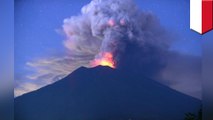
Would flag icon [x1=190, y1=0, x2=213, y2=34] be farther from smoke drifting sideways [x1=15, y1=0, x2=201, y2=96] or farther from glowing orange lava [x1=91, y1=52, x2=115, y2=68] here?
glowing orange lava [x1=91, y1=52, x2=115, y2=68]

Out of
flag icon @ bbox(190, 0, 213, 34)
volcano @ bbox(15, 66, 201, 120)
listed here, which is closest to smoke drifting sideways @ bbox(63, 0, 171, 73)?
volcano @ bbox(15, 66, 201, 120)

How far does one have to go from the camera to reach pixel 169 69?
6.85 metres

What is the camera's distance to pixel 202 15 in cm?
599

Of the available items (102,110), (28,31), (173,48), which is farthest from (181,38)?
(28,31)

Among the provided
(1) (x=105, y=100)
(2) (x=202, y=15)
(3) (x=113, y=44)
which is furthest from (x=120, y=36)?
(2) (x=202, y=15)

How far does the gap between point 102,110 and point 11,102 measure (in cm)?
149

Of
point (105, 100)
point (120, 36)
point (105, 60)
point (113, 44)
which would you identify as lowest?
point (105, 100)

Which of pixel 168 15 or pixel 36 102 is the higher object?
pixel 168 15

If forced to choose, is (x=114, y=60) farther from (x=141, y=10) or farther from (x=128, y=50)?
(x=141, y=10)

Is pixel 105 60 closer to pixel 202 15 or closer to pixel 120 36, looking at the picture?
pixel 120 36

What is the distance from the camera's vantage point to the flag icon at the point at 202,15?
5.93 m

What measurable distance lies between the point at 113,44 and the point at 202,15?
1606 millimetres

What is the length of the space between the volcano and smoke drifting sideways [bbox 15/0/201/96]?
0.16 m

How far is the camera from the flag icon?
5926 mm
